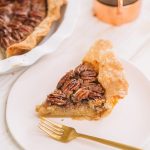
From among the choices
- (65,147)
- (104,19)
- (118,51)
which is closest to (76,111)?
(65,147)

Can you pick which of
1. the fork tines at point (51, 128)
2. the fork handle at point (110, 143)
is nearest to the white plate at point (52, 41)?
the fork tines at point (51, 128)

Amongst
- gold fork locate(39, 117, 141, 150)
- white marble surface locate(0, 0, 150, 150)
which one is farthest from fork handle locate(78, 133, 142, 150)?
white marble surface locate(0, 0, 150, 150)

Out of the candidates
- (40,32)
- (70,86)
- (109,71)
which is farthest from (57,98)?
(40,32)

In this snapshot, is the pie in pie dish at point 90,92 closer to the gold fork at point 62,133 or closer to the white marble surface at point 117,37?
the gold fork at point 62,133

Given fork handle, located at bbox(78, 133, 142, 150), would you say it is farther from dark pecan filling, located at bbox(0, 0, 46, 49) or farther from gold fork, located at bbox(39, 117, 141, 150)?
dark pecan filling, located at bbox(0, 0, 46, 49)

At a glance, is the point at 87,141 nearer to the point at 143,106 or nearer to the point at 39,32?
the point at 143,106

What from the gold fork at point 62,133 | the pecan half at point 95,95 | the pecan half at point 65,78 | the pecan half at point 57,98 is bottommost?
the gold fork at point 62,133
